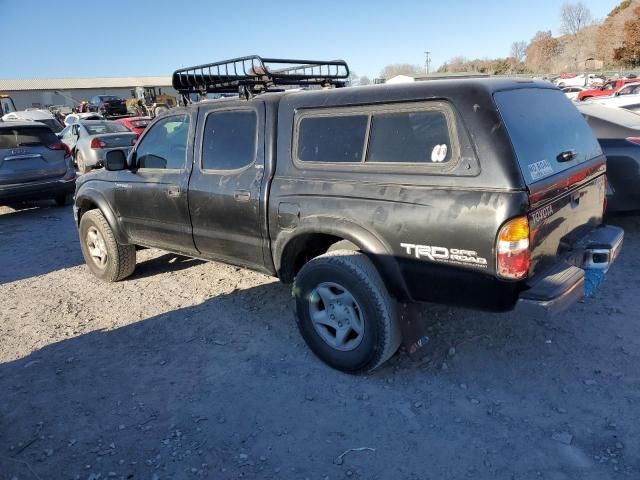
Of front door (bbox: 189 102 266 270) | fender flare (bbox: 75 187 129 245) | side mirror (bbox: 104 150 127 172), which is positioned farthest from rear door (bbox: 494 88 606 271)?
fender flare (bbox: 75 187 129 245)

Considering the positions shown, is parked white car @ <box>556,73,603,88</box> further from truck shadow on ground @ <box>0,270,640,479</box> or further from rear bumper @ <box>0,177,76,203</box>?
truck shadow on ground @ <box>0,270,640,479</box>

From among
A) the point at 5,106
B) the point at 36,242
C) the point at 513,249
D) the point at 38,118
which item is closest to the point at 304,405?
the point at 513,249

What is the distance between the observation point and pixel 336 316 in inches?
130

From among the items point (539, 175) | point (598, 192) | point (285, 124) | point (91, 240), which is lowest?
point (91, 240)

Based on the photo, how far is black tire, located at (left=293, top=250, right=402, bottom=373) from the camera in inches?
118

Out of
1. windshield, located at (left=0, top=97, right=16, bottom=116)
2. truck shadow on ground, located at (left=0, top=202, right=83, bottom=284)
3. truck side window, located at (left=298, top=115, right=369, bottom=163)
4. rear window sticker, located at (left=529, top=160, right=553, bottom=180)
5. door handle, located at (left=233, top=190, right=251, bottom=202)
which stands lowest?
truck shadow on ground, located at (left=0, top=202, right=83, bottom=284)

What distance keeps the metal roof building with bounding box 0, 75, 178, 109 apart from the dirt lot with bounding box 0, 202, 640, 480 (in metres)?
59.9

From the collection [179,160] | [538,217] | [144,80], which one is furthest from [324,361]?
[144,80]

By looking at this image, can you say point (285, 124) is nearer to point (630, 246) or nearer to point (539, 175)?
point (539, 175)

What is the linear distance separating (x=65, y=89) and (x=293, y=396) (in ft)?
232

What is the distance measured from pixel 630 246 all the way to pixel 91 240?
19.3 ft

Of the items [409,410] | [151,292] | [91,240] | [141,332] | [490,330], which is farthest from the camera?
[91,240]

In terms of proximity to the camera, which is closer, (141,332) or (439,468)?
(439,468)

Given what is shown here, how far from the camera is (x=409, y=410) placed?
293cm
